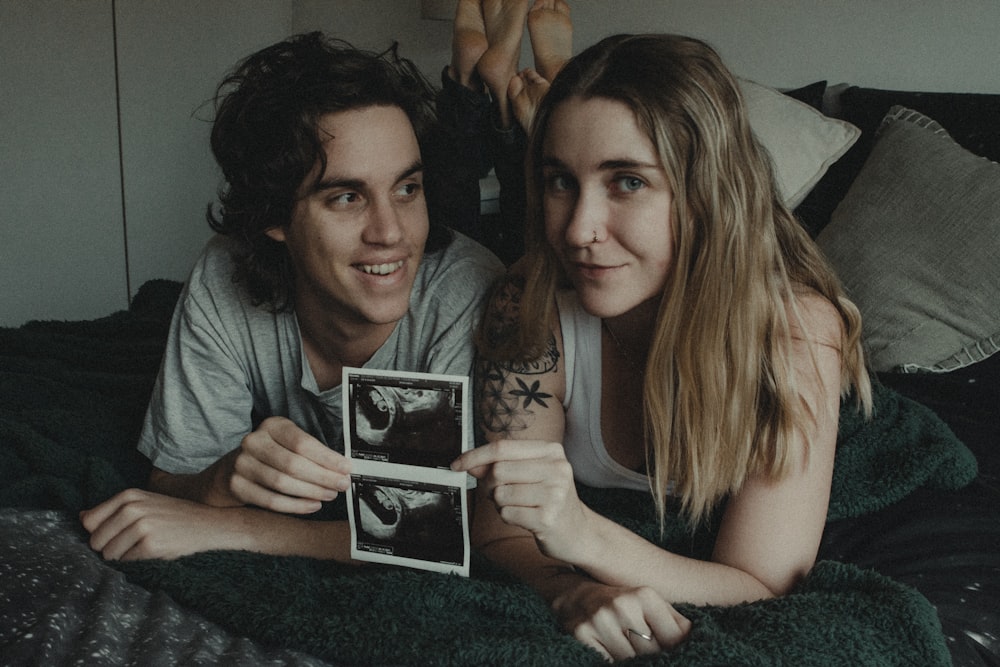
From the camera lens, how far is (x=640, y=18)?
292cm

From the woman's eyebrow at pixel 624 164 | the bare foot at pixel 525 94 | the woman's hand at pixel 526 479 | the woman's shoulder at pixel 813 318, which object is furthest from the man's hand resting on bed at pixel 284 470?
the bare foot at pixel 525 94

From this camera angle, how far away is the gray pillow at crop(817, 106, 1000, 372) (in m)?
1.76

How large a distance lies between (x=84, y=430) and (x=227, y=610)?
2.07 ft

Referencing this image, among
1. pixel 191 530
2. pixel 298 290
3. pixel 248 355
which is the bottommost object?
pixel 191 530

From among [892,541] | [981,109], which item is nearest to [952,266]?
[981,109]

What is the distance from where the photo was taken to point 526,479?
1.02 m

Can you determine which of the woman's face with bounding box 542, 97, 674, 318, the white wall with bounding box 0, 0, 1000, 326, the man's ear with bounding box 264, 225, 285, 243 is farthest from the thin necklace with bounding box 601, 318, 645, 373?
the white wall with bounding box 0, 0, 1000, 326

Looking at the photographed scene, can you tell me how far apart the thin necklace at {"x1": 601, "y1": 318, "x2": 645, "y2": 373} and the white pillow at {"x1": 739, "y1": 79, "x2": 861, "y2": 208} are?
2.85ft

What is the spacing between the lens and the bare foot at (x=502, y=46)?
2.03 meters

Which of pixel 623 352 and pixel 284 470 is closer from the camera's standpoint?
pixel 284 470

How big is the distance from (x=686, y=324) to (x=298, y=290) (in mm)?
661

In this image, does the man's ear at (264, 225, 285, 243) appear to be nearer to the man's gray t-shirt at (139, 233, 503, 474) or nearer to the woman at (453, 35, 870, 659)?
the man's gray t-shirt at (139, 233, 503, 474)

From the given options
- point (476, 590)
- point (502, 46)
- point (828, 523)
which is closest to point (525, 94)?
point (502, 46)

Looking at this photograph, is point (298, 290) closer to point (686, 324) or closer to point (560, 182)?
point (560, 182)
